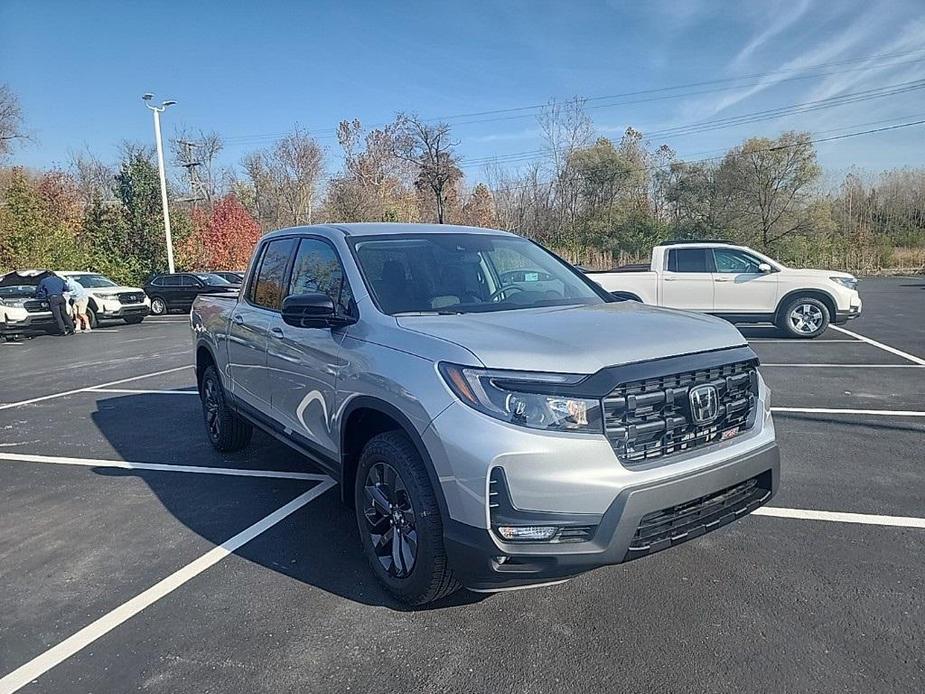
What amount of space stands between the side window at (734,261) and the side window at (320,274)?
10.8m

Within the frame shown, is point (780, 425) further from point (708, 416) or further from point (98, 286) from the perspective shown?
point (98, 286)

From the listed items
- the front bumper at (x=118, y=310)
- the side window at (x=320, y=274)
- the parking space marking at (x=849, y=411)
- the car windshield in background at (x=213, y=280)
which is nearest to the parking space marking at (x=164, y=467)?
the side window at (x=320, y=274)

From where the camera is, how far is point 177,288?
73.7 feet

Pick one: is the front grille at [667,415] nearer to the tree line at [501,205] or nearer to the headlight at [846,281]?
the headlight at [846,281]

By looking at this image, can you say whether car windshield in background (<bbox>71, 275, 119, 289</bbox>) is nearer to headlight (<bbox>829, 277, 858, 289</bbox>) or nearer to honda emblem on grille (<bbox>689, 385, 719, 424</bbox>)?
headlight (<bbox>829, 277, 858, 289</bbox>)

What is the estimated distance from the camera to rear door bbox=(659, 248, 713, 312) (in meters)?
13.1

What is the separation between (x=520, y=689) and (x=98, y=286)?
20.6 metres

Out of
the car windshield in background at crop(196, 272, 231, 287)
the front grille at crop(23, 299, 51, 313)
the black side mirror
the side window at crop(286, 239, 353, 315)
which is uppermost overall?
the side window at crop(286, 239, 353, 315)

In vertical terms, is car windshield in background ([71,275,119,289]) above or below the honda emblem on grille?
above

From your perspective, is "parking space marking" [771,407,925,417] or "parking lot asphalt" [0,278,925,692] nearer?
"parking lot asphalt" [0,278,925,692]

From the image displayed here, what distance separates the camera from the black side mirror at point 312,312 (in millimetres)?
3332

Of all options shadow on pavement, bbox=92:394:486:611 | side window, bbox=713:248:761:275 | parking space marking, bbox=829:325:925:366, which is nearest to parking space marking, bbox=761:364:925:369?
parking space marking, bbox=829:325:925:366

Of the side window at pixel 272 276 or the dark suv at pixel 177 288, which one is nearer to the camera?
the side window at pixel 272 276

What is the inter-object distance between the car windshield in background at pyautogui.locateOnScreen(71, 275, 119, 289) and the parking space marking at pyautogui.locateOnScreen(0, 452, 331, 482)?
1502 cm
